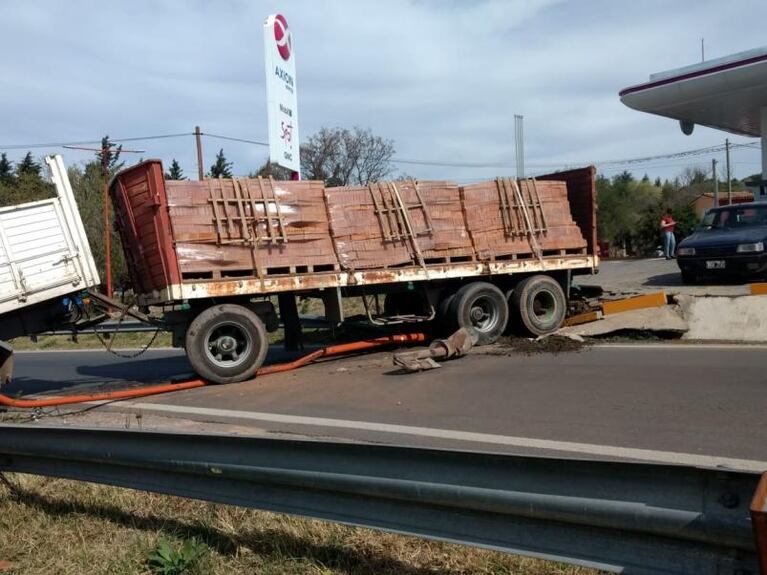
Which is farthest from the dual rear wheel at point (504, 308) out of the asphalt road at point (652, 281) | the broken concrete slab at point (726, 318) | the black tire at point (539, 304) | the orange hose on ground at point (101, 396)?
the orange hose on ground at point (101, 396)

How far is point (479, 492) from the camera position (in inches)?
112

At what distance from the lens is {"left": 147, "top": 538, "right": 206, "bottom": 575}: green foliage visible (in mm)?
3689

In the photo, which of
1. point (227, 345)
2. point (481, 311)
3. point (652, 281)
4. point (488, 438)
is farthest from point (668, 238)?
point (488, 438)

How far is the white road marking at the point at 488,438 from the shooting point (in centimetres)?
508

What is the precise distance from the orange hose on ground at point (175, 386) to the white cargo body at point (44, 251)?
1256 millimetres

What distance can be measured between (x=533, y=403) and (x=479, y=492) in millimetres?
4552

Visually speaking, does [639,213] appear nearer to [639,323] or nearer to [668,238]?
[668,238]

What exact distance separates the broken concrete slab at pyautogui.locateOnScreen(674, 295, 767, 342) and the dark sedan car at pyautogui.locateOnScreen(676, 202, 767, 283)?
341 centimetres

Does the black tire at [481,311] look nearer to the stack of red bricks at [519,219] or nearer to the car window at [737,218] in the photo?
the stack of red bricks at [519,219]

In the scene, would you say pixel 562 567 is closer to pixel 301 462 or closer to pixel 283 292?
pixel 301 462

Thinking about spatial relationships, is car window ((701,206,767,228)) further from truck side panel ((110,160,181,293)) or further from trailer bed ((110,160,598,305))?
truck side panel ((110,160,181,293))

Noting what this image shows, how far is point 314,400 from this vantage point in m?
8.21

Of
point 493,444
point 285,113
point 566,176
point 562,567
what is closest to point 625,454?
point 493,444

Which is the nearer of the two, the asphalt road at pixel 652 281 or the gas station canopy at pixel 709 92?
the asphalt road at pixel 652 281
